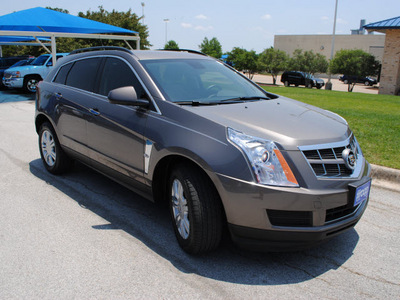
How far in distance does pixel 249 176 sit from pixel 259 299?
0.87 meters

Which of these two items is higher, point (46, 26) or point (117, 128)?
point (46, 26)

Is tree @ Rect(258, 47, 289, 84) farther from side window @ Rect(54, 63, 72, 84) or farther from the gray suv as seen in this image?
the gray suv

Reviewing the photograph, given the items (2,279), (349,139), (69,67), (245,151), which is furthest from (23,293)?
(69,67)

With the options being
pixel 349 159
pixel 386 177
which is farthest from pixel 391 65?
pixel 349 159

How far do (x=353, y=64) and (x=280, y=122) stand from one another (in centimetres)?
4072

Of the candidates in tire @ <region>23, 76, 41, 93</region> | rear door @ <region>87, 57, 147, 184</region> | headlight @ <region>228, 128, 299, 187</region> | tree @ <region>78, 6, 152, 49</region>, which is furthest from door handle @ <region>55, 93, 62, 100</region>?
tree @ <region>78, 6, 152, 49</region>

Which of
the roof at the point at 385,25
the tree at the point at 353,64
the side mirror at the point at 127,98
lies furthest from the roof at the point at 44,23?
the tree at the point at 353,64

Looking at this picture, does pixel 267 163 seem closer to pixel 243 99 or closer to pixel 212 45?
pixel 243 99

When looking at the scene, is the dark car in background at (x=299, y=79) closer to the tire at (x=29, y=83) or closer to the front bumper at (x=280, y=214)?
the tire at (x=29, y=83)

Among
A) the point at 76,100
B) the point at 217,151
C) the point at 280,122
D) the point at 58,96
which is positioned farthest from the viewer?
the point at 58,96

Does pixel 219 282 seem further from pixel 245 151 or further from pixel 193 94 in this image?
pixel 193 94

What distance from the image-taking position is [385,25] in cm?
2764

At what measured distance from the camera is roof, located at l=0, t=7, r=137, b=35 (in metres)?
17.1

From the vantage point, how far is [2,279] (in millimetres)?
2951
